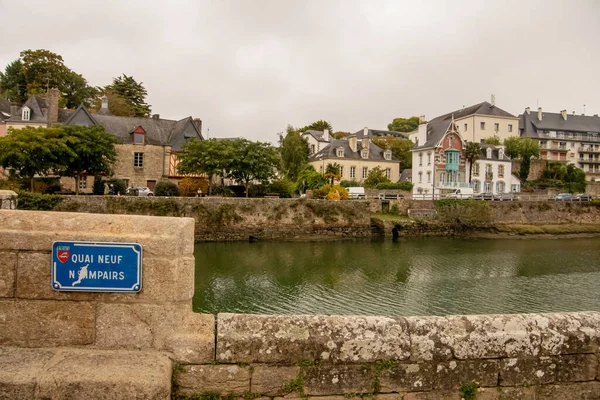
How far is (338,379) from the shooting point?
3.01 metres

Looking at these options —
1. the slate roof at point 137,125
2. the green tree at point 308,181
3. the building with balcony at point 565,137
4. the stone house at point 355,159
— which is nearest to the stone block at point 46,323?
the green tree at point 308,181

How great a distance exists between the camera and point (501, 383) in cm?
317

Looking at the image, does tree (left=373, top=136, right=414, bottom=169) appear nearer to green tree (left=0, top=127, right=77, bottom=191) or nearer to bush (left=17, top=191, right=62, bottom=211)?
green tree (left=0, top=127, right=77, bottom=191)

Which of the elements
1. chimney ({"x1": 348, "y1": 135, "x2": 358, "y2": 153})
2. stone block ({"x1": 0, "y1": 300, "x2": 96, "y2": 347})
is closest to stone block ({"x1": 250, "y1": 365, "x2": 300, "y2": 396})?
stone block ({"x1": 0, "y1": 300, "x2": 96, "y2": 347})

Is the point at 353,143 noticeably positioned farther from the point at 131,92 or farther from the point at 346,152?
the point at 131,92

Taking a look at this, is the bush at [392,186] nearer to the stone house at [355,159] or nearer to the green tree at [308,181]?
the stone house at [355,159]

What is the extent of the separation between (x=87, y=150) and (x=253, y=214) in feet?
45.5

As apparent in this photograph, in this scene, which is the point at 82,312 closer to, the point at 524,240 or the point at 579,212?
the point at 524,240

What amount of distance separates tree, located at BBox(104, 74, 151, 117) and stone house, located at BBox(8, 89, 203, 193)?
A: 2058 centimetres

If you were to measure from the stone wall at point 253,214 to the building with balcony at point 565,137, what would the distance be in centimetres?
5116

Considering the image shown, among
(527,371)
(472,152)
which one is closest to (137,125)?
(472,152)

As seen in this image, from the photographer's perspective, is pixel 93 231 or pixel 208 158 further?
pixel 208 158

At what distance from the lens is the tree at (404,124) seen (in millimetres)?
100938

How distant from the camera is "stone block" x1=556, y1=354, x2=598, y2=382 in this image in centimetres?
324
